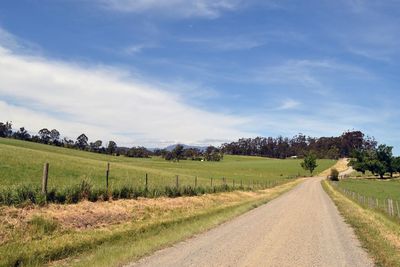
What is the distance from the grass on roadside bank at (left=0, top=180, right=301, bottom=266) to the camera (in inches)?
443

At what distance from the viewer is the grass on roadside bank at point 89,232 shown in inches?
443

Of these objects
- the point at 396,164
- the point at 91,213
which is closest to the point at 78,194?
A: the point at 91,213

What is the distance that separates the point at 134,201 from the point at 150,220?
4401mm

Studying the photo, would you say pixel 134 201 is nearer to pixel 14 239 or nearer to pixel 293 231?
pixel 293 231

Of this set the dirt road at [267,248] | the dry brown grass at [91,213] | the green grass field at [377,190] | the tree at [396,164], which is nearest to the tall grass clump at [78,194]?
the dry brown grass at [91,213]

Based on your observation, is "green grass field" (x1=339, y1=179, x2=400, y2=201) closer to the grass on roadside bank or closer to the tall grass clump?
the tall grass clump

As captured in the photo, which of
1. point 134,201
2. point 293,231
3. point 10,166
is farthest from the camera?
point 10,166

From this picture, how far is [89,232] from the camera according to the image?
15.0m

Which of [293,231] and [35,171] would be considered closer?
[293,231]

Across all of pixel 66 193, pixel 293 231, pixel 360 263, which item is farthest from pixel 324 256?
pixel 66 193

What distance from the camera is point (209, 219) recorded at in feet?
72.6

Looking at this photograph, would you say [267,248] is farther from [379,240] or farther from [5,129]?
[5,129]

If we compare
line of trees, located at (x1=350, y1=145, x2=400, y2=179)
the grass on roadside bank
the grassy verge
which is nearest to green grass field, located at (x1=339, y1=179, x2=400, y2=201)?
the grassy verge

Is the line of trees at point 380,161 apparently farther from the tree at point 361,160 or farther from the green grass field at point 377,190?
the green grass field at point 377,190
